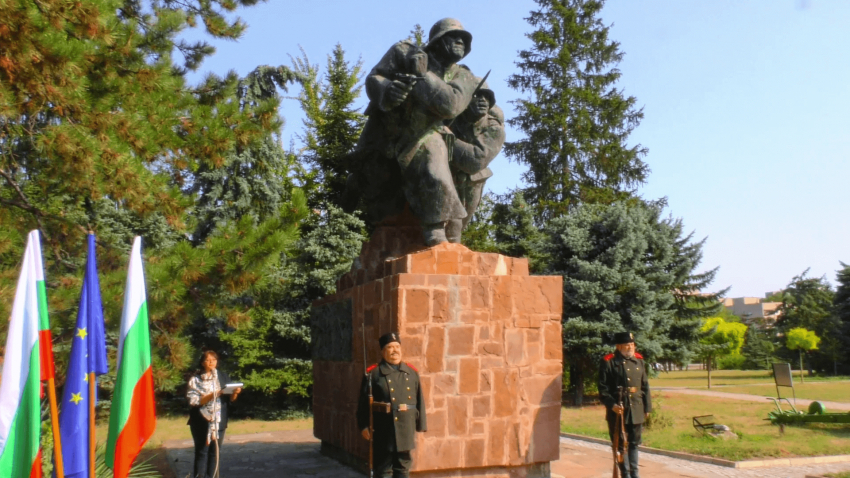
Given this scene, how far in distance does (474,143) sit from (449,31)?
94 cm

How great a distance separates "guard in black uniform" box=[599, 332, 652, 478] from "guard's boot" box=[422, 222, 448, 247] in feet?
5.67

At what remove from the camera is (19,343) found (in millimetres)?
3516

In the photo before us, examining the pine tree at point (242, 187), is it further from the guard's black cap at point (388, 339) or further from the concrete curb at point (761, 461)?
the guard's black cap at point (388, 339)

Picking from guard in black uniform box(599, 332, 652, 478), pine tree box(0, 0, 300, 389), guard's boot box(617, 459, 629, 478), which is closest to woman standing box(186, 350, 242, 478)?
pine tree box(0, 0, 300, 389)

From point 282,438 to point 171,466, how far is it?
2352 millimetres

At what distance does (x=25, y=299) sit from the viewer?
3576 mm

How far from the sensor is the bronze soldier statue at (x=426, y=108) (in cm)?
581

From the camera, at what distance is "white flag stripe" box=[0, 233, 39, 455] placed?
3.43 meters

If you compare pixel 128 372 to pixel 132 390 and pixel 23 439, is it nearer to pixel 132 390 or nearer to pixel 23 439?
pixel 132 390

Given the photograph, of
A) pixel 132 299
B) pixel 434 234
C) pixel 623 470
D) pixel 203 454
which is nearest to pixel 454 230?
pixel 434 234

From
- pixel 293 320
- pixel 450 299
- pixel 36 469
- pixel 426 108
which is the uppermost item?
pixel 426 108

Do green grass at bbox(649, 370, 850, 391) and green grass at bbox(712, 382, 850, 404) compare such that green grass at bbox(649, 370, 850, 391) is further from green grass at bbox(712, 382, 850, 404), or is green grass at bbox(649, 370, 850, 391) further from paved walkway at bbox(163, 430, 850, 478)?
paved walkway at bbox(163, 430, 850, 478)

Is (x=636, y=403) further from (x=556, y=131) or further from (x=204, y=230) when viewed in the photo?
(x=556, y=131)

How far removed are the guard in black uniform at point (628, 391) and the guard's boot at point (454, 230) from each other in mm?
1595
